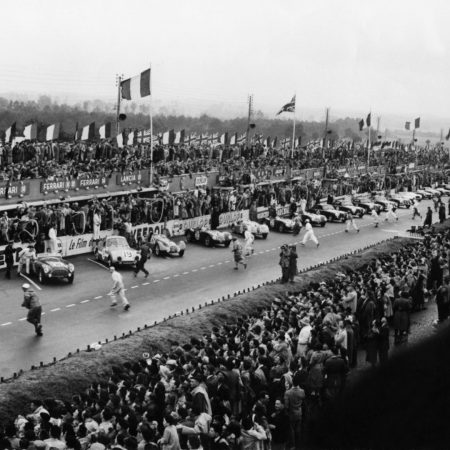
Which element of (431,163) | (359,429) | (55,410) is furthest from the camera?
(431,163)

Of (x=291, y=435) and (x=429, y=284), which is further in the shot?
(x=429, y=284)

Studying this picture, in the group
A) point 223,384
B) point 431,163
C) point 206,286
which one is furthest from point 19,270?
point 431,163

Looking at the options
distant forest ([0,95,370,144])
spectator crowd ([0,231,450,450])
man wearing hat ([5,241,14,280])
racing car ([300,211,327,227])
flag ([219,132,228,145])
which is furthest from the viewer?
distant forest ([0,95,370,144])

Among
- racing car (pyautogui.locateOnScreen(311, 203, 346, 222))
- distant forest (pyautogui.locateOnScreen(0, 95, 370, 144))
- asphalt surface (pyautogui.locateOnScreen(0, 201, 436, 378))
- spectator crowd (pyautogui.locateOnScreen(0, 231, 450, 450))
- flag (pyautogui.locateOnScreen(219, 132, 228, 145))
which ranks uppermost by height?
distant forest (pyautogui.locateOnScreen(0, 95, 370, 144))

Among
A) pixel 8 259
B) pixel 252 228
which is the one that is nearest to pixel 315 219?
pixel 252 228

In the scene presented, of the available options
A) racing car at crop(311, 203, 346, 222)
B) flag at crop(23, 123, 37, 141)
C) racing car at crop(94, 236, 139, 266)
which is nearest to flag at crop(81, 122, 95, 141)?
flag at crop(23, 123, 37, 141)

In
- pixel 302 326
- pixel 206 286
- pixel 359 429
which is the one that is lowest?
pixel 206 286

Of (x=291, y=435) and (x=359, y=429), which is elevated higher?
(x=359, y=429)

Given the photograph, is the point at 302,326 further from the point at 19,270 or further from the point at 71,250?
the point at 71,250

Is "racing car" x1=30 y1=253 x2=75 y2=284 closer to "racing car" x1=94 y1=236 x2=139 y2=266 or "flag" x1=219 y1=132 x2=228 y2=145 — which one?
"racing car" x1=94 y1=236 x2=139 y2=266
